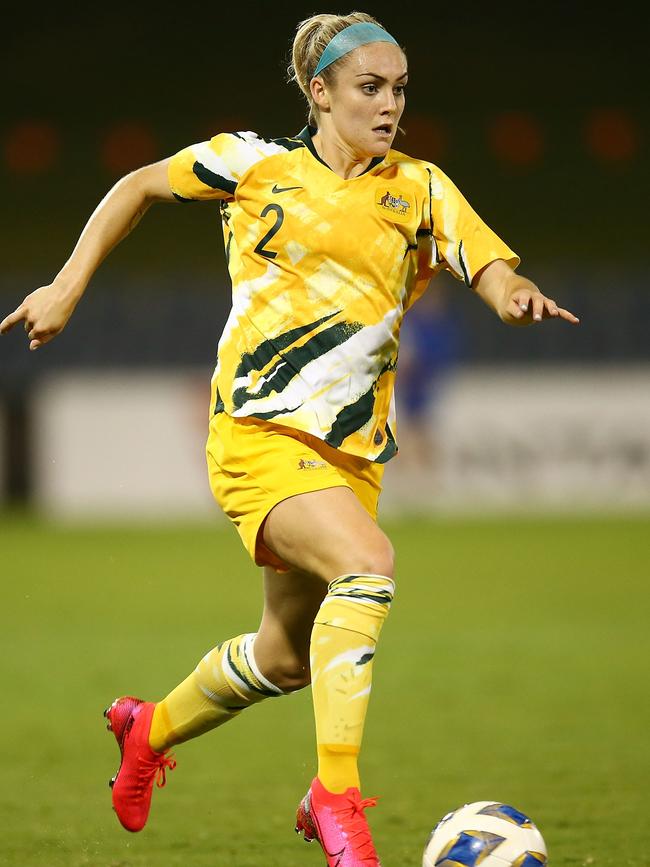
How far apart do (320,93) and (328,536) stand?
118 centimetres

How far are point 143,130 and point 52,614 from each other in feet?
42.6

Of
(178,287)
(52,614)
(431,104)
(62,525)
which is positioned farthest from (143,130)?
(52,614)

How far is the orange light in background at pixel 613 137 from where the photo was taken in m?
20.3

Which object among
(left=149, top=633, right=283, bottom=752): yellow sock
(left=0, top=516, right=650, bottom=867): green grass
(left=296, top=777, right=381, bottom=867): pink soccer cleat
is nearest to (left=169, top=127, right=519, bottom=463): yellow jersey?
(left=149, top=633, right=283, bottom=752): yellow sock

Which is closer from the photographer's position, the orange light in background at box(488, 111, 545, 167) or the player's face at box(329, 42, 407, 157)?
the player's face at box(329, 42, 407, 157)

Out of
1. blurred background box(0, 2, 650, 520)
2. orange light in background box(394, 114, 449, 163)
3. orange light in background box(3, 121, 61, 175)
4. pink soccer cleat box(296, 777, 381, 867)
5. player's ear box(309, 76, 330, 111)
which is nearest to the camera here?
pink soccer cleat box(296, 777, 381, 867)

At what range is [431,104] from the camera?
2125cm

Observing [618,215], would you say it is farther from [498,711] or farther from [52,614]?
[498,711]

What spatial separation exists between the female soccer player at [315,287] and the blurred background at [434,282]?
10334 mm

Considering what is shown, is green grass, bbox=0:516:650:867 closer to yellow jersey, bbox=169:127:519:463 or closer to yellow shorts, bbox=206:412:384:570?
yellow shorts, bbox=206:412:384:570

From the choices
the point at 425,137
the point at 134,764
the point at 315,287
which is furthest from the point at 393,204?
the point at 425,137

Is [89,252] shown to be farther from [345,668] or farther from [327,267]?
[345,668]

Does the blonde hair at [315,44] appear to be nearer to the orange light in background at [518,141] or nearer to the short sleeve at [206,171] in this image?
the short sleeve at [206,171]

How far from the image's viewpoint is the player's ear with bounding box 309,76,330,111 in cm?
379
